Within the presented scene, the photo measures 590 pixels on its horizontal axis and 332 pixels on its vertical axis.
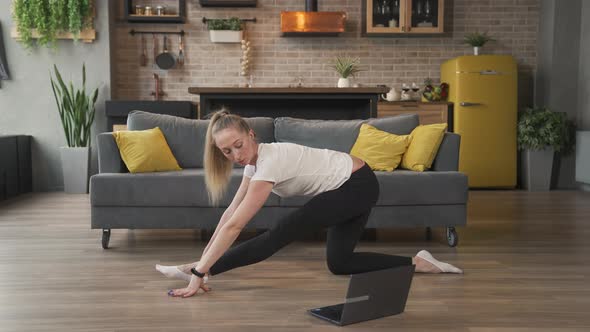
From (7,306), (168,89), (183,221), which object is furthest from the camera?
(168,89)

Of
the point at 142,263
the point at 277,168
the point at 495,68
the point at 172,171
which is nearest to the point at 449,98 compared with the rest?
the point at 495,68

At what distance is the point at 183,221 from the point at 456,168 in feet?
5.95

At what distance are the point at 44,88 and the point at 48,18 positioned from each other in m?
0.78

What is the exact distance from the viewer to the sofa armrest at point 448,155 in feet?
14.7

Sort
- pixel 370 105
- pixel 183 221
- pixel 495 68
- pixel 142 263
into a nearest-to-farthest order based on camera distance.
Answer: pixel 142 263 → pixel 183 221 → pixel 370 105 → pixel 495 68

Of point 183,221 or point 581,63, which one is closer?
point 183,221

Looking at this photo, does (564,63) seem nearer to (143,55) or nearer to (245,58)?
(245,58)

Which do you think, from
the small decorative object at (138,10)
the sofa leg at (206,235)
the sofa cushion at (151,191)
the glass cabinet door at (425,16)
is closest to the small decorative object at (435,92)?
the glass cabinet door at (425,16)

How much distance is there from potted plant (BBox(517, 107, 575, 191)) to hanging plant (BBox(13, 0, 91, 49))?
5.06 m

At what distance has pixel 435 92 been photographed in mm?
7945

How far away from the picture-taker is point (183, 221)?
4219 mm

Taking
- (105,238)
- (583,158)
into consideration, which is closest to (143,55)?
(105,238)

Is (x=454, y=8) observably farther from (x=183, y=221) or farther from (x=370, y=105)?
(x=183, y=221)

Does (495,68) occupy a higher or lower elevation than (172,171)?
higher
